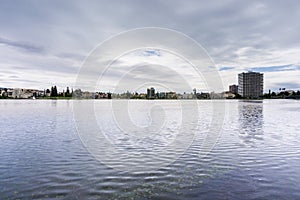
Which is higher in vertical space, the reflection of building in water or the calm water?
the calm water

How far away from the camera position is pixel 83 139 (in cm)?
2536

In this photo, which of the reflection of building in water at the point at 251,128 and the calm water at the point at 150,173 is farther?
the reflection of building in water at the point at 251,128

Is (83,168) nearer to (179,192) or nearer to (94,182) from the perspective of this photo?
(94,182)

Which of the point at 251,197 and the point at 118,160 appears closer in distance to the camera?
the point at 251,197

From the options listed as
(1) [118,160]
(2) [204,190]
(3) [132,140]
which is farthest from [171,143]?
(2) [204,190]

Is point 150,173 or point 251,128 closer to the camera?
point 150,173

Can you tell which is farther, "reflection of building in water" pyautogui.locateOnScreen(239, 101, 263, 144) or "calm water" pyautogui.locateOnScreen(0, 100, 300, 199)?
"reflection of building in water" pyautogui.locateOnScreen(239, 101, 263, 144)

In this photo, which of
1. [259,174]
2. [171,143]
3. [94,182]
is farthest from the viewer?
[171,143]

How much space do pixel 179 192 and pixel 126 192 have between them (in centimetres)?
266

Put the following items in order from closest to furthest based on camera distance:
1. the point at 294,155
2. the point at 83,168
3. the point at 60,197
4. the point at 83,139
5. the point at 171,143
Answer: the point at 60,197 → the point at 83,168 → the point at 294,155 → the point at 171,143 → the point at 83,139

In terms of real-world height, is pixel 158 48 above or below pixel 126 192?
above

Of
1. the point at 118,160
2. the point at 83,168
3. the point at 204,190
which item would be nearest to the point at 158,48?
the point at 118,160

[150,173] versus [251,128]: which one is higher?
[150,173]

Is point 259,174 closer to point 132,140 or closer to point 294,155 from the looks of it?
point 294,155
